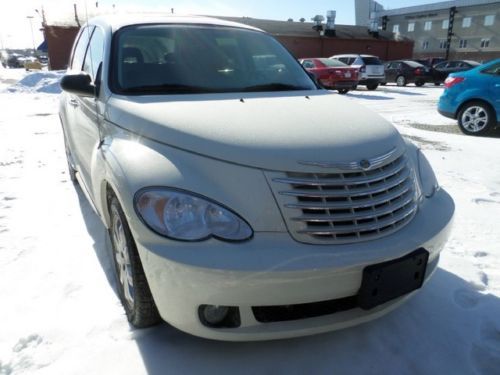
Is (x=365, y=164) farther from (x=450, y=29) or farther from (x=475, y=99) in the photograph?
(x=450, y=29)

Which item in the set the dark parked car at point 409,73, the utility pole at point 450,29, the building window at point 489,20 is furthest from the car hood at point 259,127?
the utility pole at point 450,29

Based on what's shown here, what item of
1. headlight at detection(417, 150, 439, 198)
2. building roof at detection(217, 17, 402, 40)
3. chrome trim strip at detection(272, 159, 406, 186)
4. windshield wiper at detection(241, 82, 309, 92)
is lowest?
headlight at detection(417, 150, 439, 198)

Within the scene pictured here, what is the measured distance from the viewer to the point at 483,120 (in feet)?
24.5

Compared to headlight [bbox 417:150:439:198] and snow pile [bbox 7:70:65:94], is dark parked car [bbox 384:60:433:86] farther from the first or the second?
headlight [bbox 417:150:439:198]

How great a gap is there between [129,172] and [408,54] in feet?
143

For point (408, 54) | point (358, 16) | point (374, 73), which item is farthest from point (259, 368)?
point (358, 16)

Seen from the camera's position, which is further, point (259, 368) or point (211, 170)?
point (259, 368)

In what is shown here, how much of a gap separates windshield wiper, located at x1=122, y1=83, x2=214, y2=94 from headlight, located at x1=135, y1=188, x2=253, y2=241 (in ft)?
3.09

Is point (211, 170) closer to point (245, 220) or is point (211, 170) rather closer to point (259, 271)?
point (245, 220)

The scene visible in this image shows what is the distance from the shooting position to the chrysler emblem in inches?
75.3

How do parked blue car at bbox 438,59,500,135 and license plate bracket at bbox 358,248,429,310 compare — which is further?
parked blue car at bbox 438,59,500,135

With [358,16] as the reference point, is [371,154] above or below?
below

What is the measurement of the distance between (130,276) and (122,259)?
211 millimetres

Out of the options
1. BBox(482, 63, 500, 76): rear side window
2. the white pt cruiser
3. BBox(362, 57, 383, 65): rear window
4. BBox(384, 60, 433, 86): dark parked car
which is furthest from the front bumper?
BBox(384, 60, 433, 86): dark parked car
